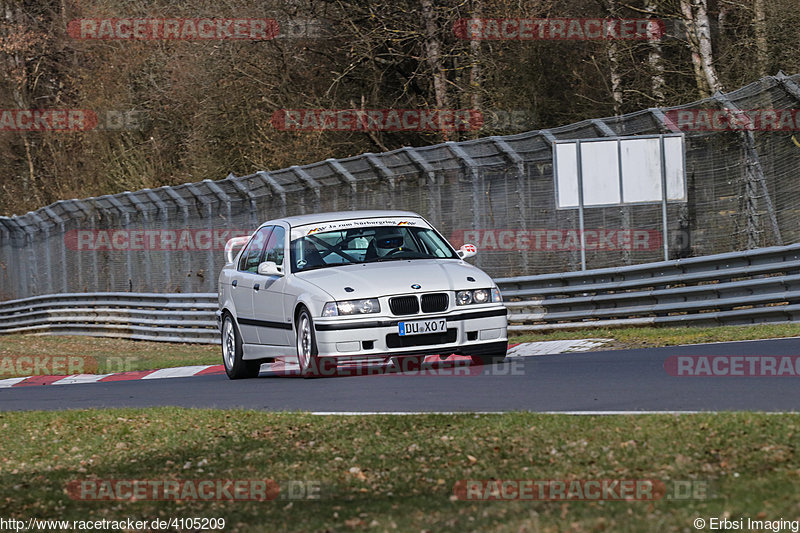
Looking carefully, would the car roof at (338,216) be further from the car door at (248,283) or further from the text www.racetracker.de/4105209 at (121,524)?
the text www.racetracker.de/4105209 at (121,524)

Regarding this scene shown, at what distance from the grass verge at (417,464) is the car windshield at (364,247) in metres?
3.75

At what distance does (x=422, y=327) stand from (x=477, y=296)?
678 mm

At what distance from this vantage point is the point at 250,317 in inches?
535

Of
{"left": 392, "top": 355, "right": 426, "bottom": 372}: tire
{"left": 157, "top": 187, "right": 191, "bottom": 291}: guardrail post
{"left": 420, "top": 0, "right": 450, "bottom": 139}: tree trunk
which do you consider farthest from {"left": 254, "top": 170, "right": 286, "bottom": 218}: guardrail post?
{"left": 392, "top": 355, "right": 426, "bottom": 372}: tire

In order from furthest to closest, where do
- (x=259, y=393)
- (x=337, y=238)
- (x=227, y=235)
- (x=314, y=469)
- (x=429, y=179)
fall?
(x=227, y=235)
(x=429, y=179)
(x=337, y=238)
(x=259, y=393)
(x=314, y=469)

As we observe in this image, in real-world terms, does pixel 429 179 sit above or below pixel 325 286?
above

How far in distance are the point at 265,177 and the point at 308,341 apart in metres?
11.4

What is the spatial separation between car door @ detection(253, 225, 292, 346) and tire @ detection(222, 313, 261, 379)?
0.69 metres

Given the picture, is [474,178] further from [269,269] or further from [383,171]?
[269,269]

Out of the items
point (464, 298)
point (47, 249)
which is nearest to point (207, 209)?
point (47, 249)

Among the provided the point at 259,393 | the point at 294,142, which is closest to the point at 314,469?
the point at 259,393

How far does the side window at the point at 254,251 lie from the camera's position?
13.9m

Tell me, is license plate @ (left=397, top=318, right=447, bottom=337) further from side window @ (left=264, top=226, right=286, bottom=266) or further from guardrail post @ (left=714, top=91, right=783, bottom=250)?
guardrail post @ (left=714, top=91, right=783, bottom=250)

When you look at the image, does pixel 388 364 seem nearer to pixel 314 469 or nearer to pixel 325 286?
pixel 325 286
